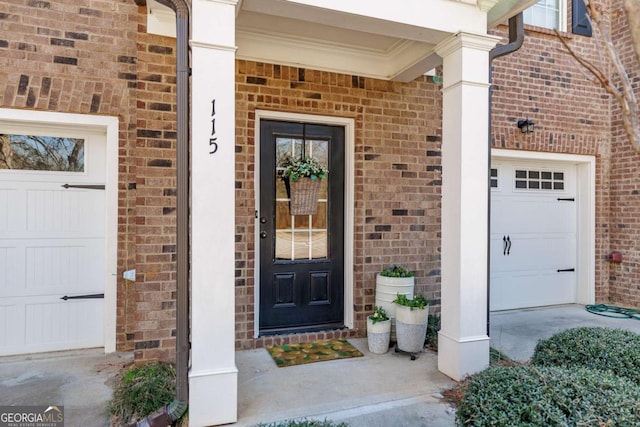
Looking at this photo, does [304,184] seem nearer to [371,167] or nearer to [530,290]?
[371,167]

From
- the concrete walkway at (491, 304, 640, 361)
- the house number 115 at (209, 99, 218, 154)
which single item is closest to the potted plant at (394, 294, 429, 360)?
the concrete walkway at (491, 304, 640, 361)

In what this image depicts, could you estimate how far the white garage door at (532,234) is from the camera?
5.03 meters

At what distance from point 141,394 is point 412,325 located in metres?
2.15

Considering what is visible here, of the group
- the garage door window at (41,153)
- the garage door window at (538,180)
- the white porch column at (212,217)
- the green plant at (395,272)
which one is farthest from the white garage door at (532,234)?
the garage door window at (41,153)

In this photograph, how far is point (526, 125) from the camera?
485 centimetres

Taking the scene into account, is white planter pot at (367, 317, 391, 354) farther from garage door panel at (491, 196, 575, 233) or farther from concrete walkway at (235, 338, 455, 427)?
garage door panel at (491, 196, 575, 233)

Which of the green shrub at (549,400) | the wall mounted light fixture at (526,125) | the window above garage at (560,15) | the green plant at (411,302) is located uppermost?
the window above garage at (560,15)

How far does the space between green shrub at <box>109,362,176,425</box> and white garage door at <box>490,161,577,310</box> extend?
3.96m

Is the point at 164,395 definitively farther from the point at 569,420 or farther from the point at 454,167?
the point at 454,167

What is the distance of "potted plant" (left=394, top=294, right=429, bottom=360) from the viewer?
11.1 ft

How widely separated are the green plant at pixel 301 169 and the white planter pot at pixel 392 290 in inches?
46.2

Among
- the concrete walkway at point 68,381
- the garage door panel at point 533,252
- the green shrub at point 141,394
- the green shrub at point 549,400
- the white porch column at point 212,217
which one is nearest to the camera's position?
the green shrub at point 549,400

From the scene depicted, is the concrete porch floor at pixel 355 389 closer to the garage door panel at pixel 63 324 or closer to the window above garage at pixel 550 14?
the garage door panel at pixel 63 324

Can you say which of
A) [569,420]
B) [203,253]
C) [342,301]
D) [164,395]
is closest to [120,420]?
[164,395]
